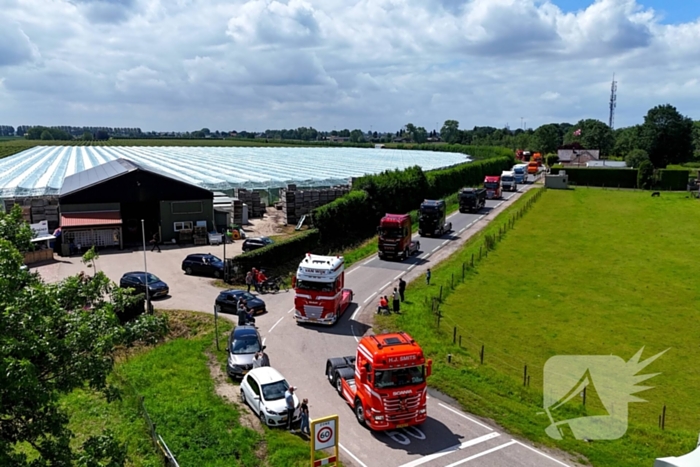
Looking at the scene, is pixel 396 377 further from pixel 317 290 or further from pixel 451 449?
pixel 317 290

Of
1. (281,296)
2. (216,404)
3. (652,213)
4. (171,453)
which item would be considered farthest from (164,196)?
(652,213)

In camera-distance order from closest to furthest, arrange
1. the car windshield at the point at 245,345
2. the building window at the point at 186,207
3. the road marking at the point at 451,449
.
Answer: the road marking at the point at 451,449
the car windshield at the point at 245,345
the building window at the point at 186,207

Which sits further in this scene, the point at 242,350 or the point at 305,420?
the point at 242,350

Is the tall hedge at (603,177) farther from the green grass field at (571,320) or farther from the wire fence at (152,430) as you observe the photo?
the wire fence at (152,430)

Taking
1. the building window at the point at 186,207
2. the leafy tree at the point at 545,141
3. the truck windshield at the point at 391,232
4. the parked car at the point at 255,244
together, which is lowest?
the parked car at the point at 255,244

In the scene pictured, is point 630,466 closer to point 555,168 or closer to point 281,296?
point 281,296

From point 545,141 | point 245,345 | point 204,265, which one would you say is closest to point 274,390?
point 245,345

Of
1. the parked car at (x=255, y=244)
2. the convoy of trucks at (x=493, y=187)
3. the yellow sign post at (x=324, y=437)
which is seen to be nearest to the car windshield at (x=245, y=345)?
the yellow sign post at (x=324, y=437)
